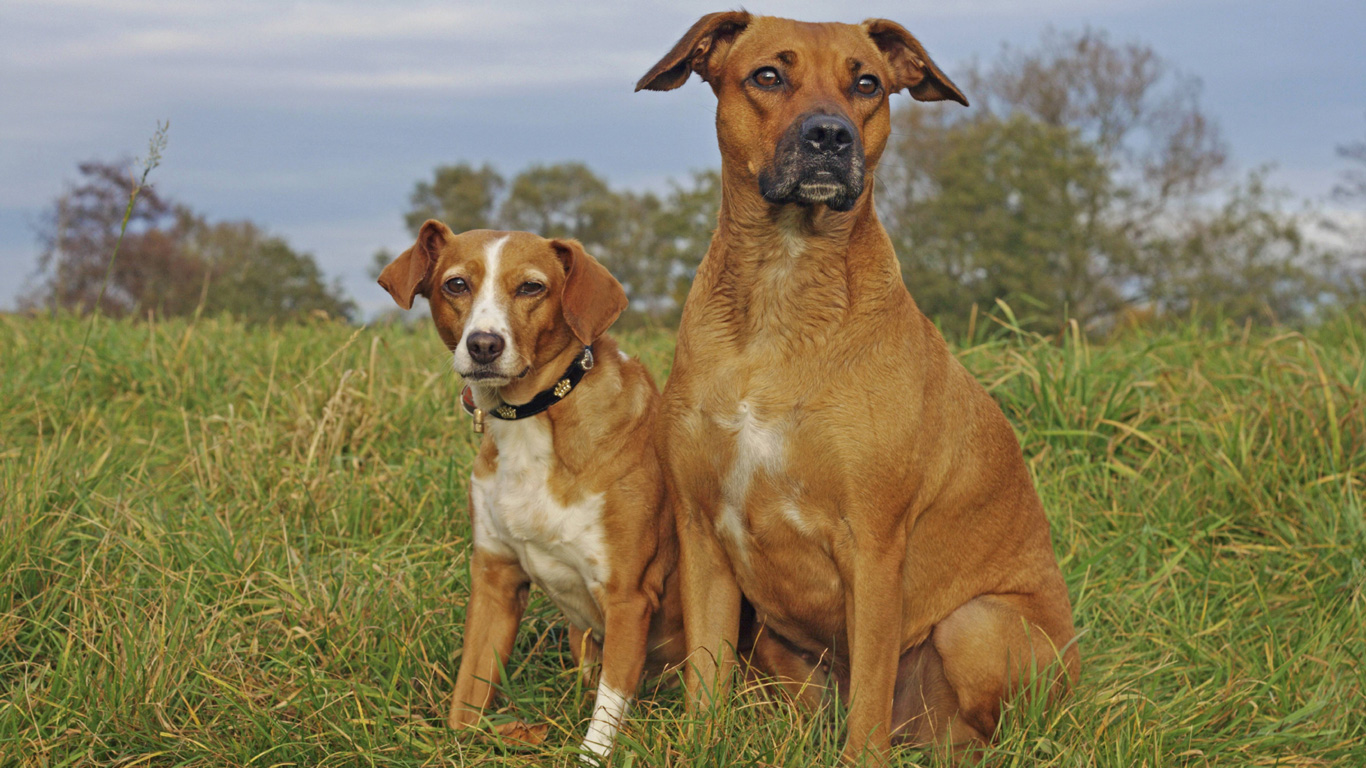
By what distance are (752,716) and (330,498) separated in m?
2.81

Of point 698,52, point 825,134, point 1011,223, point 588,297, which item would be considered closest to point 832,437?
point 825,134

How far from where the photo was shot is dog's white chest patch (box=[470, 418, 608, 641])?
12.2 ft

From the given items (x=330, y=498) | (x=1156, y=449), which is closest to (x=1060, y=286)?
(x=1156, y=449)

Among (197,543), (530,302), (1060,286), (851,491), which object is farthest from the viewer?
(1060,286)

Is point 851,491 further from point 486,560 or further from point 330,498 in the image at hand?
point 330,498

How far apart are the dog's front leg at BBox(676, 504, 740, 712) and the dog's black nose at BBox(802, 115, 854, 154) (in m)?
1.19

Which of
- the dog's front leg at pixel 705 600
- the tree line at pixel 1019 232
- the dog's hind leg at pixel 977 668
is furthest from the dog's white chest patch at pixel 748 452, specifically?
the tree line at pixel 1019 232

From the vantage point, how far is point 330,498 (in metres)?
5.35

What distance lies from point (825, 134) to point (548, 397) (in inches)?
51.8

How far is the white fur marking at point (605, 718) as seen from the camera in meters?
3.51

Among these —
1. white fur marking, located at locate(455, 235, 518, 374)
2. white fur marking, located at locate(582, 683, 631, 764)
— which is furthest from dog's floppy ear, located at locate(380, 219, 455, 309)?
white fur marking, located at locate(582, 683, 631, 764)

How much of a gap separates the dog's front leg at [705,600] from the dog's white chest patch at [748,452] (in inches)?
7.9

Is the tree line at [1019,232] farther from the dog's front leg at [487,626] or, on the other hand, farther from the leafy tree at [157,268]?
the dog's front leg at [487,626]

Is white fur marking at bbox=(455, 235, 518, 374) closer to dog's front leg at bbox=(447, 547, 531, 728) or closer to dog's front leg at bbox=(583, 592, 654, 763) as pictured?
dog's front leg at bbox=(447, 547, 531, 728)
